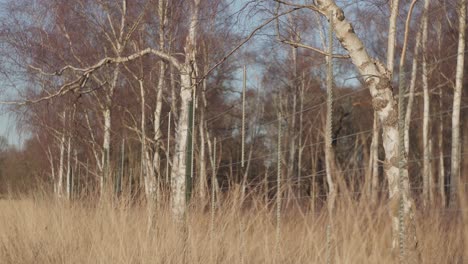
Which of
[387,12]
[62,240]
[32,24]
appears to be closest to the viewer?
[62,240]

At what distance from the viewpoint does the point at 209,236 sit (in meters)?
5.18

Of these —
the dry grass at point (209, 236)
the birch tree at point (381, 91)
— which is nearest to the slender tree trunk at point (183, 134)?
the dry grass at point (209, 236)

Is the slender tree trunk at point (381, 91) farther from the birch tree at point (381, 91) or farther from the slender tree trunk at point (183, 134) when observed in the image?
the slender tree trunk at point (183, 134)

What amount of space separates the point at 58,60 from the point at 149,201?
9492 mm

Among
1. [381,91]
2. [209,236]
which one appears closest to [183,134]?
[209,236]

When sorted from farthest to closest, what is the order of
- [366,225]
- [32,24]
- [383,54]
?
[383,54]
[32,24]
[366,225]

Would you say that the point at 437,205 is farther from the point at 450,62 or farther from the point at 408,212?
the point at 450,62

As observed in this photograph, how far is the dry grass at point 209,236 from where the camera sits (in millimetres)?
3426

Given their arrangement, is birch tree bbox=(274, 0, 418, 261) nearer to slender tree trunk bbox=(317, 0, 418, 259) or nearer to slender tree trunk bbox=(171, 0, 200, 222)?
slender tree trunk bbox=(317, 0, 418, 259)

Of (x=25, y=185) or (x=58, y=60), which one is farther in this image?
(x=58, y=60)

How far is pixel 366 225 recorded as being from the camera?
338 cm

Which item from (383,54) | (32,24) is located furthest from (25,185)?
(383,54)

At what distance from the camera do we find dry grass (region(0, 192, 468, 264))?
11.2ft

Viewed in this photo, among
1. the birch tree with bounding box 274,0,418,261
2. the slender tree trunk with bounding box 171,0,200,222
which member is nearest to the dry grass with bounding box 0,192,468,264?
the birch tree with bounding box 274,0,418,261
